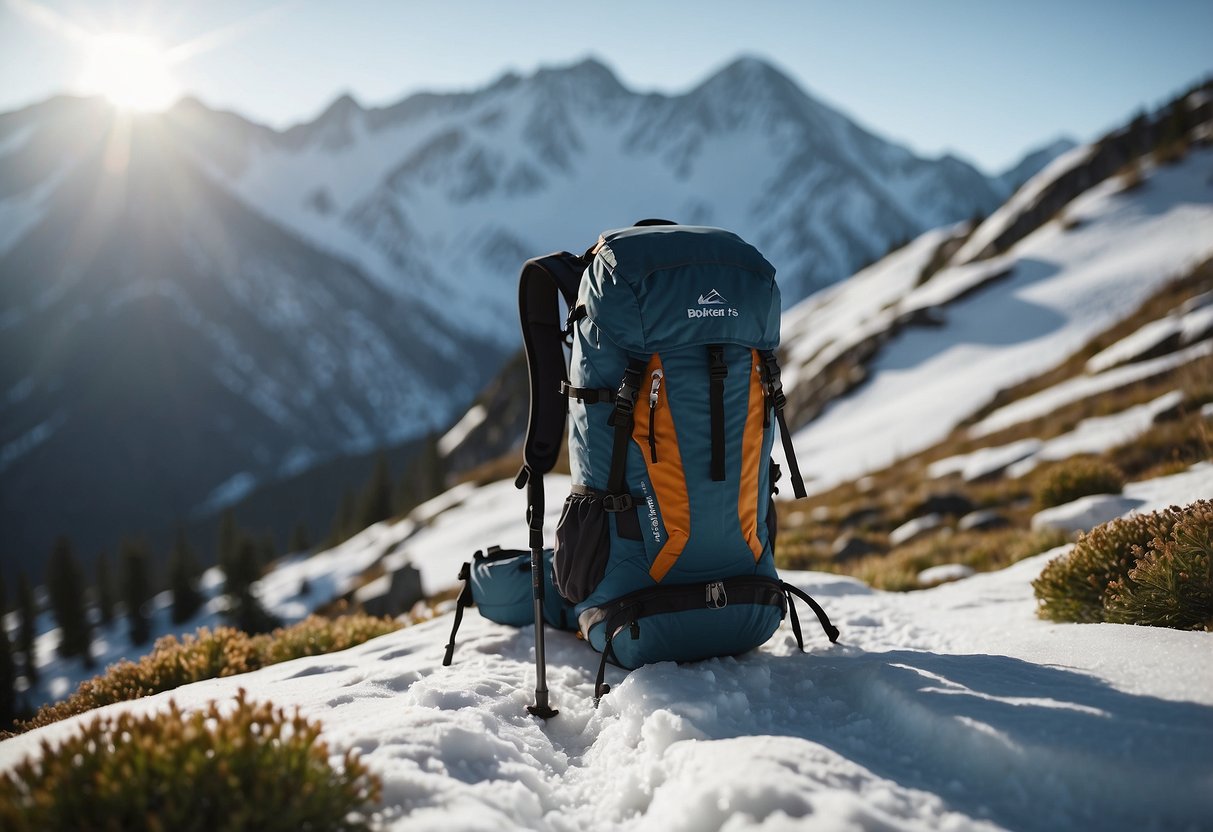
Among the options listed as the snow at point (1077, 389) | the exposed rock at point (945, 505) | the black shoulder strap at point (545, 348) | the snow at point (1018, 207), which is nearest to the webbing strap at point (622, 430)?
the black shoulder strap at point (545, 348)

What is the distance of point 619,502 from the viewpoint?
3934 millimetres

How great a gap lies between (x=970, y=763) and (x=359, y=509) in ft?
237

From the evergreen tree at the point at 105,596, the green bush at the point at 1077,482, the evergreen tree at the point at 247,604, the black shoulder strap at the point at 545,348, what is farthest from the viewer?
the evergreen tree at the point at 105,596

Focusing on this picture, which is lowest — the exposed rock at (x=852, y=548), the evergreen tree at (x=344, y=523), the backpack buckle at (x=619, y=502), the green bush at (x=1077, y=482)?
the exposed rock at (x=852, y=548)

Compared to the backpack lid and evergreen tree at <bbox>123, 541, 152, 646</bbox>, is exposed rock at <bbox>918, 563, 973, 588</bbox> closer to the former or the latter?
the backpack lid

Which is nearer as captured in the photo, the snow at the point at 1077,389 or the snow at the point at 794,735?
the snow at the point at 794,735

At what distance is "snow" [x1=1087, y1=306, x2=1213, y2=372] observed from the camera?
45.9 feet

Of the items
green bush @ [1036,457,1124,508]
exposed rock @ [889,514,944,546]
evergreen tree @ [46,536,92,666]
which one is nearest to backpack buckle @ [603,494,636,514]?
green bush @ [1036,457,1124,508]

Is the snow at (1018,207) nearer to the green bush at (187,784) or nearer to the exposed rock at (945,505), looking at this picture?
the exposed rock at (945,505)

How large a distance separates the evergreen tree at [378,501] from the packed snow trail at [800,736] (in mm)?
65319

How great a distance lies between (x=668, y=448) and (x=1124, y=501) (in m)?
6.12

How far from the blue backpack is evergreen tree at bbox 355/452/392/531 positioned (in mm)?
66263

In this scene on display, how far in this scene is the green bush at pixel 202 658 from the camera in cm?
481

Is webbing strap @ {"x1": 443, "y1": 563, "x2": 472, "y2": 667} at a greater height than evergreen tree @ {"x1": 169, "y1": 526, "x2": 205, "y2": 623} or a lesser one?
lesser
